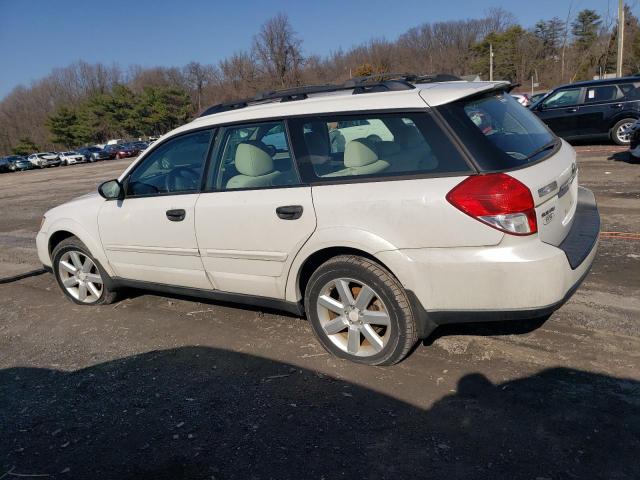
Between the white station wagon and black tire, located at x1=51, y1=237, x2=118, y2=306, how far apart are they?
0.66 m

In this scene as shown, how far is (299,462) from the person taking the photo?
259cm

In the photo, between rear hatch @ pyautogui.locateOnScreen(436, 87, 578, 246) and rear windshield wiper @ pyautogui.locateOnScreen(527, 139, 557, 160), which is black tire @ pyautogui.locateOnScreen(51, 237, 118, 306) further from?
rear windshield wiper @ pyautogui.locateOnScreen(527, 139, 557, 160)

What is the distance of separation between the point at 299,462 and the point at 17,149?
99063 mm

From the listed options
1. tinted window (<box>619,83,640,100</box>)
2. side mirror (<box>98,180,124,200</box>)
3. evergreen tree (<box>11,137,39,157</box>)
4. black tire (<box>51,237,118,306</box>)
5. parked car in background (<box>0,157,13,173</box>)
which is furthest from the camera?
evergreen tree (<box>11,137,39,157</box>)

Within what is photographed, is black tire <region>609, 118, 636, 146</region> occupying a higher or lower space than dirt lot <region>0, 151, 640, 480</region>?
higher

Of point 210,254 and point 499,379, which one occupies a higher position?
point 210,254

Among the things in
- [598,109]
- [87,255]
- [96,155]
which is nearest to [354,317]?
[87,255]

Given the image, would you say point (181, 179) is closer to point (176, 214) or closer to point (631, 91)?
point (176, 214)

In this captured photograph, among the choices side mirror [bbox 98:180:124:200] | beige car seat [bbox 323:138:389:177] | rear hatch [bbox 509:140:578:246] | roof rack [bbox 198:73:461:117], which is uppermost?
roof rack [bbox 198:73:461:117]

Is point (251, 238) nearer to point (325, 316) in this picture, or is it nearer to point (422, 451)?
point (325, 316)

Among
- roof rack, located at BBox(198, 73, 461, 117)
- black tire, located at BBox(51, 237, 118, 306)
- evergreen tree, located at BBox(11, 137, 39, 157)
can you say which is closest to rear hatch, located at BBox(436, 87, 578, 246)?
roof rack, located at BBox(198, 73, 461, 117)

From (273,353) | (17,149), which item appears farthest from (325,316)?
(17,149)

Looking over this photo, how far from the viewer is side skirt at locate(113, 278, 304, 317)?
3.72 m

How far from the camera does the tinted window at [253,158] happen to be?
11.8ft
